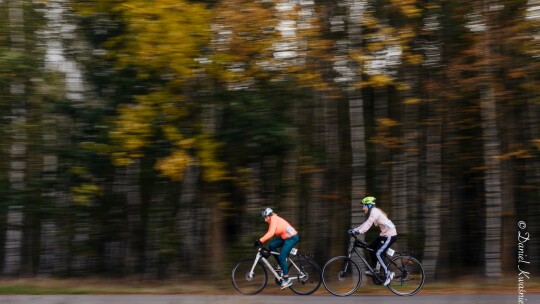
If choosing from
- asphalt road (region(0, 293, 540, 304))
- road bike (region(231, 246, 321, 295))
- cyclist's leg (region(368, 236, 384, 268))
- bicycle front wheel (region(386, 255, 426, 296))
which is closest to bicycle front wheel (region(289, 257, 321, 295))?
road bike (region(231, 246, 321, 295))

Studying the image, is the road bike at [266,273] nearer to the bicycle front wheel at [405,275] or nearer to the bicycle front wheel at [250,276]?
the bicycle front wheel at [250,276]

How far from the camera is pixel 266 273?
12.6 m

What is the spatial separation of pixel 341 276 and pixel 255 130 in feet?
12.9

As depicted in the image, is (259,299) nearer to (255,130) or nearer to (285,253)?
(285,253)

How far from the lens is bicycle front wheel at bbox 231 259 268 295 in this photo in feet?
41.1

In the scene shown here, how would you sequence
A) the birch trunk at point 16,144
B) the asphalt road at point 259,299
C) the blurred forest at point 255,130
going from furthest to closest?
the birch trunk at point 16,144 < the blurred forest at point 255,130 < the asphalt road at point 259,299

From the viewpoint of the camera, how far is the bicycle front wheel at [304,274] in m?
12.6

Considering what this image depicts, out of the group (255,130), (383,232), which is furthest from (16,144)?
(383,232)

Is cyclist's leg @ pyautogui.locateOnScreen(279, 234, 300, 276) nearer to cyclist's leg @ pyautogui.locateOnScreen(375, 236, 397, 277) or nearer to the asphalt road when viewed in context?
the asphalt road

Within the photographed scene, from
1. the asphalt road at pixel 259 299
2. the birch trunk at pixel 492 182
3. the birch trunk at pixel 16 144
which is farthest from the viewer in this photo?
the birch trunk at pixel 16 144

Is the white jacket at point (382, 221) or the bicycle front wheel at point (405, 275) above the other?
the white jacket at point (382, 221)

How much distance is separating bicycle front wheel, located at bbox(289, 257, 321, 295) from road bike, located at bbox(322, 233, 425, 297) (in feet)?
0.64

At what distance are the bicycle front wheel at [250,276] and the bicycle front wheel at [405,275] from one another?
2.52 meters

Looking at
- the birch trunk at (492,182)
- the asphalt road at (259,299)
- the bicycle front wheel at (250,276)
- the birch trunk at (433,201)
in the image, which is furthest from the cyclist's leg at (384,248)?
the birch trunk at (492,182)
